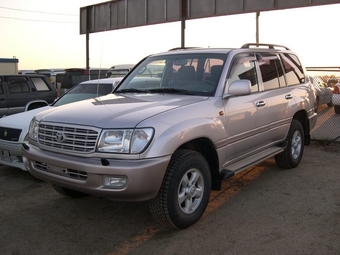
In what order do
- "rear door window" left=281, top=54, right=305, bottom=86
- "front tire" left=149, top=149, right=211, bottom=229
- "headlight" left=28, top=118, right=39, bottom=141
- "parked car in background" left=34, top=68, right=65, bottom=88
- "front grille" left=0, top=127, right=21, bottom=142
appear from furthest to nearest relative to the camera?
"parked car in background" left=34, top=68, right=65, bottom=88
"rear door window" left=281, top=54, right=305, bottom=86
"front grille" left=0, top=127, right=21, bottom=142
"headlight" left=28, top=118, right=39, bottom=141
"front tire" left=149, top=149, right=211, bottom=229

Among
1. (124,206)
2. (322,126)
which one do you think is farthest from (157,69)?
(322,126)

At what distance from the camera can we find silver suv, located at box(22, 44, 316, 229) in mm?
3385

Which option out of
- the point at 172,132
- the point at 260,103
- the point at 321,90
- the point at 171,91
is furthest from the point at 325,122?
the point at 172,132

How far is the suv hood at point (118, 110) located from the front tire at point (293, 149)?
2.42m

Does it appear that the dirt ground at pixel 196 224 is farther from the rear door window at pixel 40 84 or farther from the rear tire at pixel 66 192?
the rear door window at pixel 40 84

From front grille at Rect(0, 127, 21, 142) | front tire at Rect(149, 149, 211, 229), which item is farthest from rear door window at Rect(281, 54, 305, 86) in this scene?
front grille at Rect(0, 127, 21, 142)

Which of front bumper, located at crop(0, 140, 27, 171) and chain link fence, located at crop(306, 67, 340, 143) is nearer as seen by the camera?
front bumper, located at crop(0, 140, 27, 171)

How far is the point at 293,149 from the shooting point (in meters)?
6.21

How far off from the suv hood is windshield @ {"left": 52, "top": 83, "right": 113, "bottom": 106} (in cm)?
292

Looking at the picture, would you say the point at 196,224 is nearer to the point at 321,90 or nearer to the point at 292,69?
the point at 292,69

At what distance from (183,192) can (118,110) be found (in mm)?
1062

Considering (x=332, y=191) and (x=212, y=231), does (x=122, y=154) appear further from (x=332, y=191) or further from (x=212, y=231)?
(x=332, y=191)

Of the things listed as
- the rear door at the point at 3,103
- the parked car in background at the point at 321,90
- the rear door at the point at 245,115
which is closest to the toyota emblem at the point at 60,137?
the rear door at the point at 245,115

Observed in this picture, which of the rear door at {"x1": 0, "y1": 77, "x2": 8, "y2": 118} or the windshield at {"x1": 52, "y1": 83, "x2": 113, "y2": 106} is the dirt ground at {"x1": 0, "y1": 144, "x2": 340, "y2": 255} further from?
the rear door at {"x1": 0, "y1": 77, "x2": 8, "y2": 118}
